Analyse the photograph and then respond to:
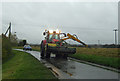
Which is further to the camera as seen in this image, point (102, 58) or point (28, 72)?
point (102, 58)

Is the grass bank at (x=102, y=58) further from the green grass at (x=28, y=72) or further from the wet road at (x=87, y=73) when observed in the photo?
the green grass at (x=28, y=72)

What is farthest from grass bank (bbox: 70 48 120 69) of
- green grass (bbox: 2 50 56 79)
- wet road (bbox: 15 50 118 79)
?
green grass (bbox: 2 50 56 79)

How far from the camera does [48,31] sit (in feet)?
46.7

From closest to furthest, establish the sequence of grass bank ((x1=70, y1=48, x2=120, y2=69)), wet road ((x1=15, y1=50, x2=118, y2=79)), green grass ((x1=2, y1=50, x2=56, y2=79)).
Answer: green grass ((x1=2, y1=50, x2=56, y2=79))
wet road ((x1=15, y1=50, x2=118, y2=79))
grass bank ((x1=70, y1=48, x2=120, y2=69))

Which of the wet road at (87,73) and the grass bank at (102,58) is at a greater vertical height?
the grass bank at (102,58)

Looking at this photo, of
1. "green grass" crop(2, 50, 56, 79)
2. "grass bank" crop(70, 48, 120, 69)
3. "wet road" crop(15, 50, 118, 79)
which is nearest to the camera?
"green grass" crop(2, 50, 56, 79)

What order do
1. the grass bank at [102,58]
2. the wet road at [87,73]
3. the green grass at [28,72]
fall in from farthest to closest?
the grass bank at [102,58]
the wet road at [87,73]
the green grass at [28,72]

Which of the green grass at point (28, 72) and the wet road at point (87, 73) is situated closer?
the green grass at point (28, 72)

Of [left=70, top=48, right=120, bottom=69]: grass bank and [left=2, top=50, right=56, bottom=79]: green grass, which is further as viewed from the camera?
[left=70, top=48, right=120, bottom=69]: grass bank

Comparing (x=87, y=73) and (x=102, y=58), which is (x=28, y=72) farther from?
(x=102, y=58)

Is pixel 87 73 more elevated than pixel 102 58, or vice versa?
pixel 102 58

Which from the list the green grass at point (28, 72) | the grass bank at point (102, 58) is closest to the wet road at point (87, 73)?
the green grass at point (28, 72)

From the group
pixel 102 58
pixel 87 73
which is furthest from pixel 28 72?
pixel 102 58

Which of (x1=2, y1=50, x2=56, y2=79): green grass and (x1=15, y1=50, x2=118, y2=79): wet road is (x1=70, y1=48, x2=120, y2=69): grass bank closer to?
(x1=15, y1=50, x2=118, y2=79): wet road
